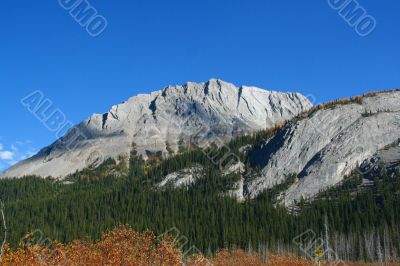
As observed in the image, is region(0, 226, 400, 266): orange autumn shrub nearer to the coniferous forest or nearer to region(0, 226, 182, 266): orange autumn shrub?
region(0, 226, 182, 266): orange autumn shrub

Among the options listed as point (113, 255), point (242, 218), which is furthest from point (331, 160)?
point (113, 255)

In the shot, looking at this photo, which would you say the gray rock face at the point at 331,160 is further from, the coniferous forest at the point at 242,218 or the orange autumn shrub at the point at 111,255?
the orange autumn shrub at the point at 111,255

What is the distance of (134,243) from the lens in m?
41.6

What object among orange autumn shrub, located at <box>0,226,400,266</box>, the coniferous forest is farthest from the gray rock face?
orange autumn shrub, located at <box>0,226,400,266</box>

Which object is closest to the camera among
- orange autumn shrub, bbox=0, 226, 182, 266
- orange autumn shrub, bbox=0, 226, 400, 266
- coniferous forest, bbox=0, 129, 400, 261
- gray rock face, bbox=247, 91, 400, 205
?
orange autumn shrub, bbox=0, 226, 400, 266

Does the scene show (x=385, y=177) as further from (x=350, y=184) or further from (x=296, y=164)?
(x=296, y=164)

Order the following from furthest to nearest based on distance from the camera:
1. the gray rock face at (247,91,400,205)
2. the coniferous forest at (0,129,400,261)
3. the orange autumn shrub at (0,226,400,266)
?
the gray rock face at (247,91,400,205) < the coniferous forest at (0,129,400,261) < the orange autumn shrub at (0,226,400,266)

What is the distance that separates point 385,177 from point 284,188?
124 feet

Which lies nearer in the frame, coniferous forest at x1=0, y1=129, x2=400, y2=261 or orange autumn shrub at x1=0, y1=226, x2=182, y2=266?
orange autumn shrub at x1=0, y1=226, x2=182, y2=266

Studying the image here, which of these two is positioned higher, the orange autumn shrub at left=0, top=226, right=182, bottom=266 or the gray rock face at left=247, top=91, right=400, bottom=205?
the gray rock face at left=247, top=91, right=400, bottom=205

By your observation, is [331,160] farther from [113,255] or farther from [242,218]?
[113,255]

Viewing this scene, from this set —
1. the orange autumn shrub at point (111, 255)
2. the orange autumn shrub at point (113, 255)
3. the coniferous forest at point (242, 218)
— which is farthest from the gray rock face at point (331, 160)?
the orange autumn shrub at point (113, 255)

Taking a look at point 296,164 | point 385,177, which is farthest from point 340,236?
point 296,164

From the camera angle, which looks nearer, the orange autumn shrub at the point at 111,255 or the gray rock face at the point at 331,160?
the orange autumn shrub at the point at 111,255
